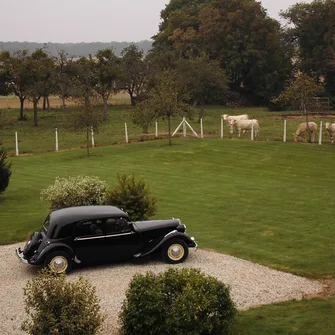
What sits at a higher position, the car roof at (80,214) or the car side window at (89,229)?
the car roof at (80,214)

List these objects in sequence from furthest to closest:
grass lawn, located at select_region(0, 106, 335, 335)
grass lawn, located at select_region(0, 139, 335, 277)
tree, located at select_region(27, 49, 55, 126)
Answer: tree, located at select_region(27, 49, 55, 126) < grass lawn, located at select_region(0, 139, 335, 277) < grass lawn, located at select_region(0, 106, 335, 335)

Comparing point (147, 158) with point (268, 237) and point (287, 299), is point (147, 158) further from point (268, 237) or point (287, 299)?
point (287, 299)

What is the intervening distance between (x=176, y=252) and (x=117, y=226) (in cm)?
165

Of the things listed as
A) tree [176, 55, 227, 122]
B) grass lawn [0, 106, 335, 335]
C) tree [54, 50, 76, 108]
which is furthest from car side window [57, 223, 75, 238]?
tree [54, 50, 76, 108]

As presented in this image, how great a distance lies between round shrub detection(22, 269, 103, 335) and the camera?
847 cm

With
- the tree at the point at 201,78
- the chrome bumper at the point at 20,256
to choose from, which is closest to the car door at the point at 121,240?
the chrome bumper at the point at 20,256

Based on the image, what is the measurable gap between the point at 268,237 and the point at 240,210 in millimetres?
3480

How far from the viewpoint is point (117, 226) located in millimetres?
13984

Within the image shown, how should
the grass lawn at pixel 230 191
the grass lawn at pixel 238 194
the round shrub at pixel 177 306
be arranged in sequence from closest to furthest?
the round shrub at pixel 177 306 < the grass lawn at pixel 238 194 < the grass lawn at pixel 230 191

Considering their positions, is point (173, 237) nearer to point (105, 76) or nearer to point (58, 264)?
point (58, 264)

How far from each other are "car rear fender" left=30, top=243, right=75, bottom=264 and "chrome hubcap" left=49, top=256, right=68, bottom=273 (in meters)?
0.21

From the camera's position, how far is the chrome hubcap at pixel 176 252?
560 inches

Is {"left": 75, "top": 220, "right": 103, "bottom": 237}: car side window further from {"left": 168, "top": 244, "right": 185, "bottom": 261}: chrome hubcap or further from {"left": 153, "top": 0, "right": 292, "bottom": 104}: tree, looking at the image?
{"left": 153, "top": 0, "right": 292, "bottom": 104}: tree

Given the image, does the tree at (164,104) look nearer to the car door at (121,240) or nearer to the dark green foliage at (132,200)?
the dark green foliage at (132,200)
